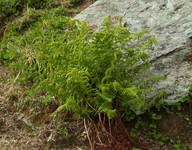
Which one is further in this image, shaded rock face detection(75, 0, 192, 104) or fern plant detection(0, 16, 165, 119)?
shaded rock face detection(75, 0, 192, 104)

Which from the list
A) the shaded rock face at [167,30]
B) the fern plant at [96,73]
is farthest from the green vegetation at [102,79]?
the shaded rock face at [167,30]

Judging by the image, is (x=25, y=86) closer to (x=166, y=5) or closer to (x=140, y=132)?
(x=140, y=132)

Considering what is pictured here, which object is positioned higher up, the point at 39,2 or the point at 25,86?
the point at 39,2

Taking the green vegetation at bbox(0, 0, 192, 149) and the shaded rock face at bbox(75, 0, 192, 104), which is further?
the shaded rock face at bbox(75, 0, 192, 104)

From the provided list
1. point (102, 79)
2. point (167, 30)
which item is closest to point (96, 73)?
point (102, 79)

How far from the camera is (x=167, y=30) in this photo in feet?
15.0

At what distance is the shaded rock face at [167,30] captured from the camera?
4168mm

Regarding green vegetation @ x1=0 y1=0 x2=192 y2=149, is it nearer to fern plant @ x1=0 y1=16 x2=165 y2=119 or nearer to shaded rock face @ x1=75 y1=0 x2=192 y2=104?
fern plant @ x1=0 y1=16 x2=165 y2=119

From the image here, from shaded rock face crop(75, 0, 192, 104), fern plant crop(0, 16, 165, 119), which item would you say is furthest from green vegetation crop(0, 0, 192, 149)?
shaded rock face crop(75, 0, 192, 104)

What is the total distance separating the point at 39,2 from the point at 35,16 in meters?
0.47

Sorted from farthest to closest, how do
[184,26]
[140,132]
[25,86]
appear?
[25,86]
[184,26]
[140,132]

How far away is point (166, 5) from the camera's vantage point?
4922 millimetres

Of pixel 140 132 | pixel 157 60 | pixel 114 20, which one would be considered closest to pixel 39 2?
pixel 114 20

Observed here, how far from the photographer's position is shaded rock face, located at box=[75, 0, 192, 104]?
4168 mm
